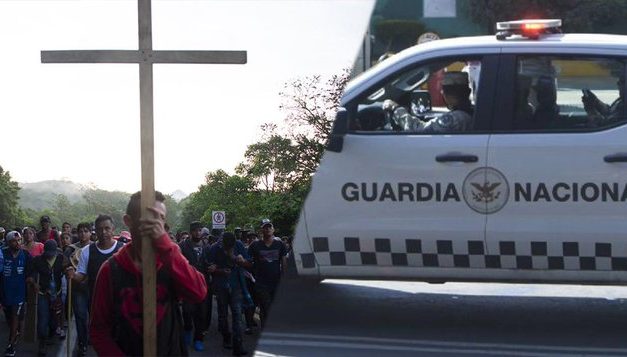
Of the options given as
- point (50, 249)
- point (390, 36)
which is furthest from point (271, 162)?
point (50, 249)

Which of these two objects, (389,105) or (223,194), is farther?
(223,194)

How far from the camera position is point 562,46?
3.01m

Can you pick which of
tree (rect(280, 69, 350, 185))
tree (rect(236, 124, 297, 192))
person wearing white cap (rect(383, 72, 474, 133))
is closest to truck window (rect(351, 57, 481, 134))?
person wearing white cap (rect(383, 72, 474, 133))

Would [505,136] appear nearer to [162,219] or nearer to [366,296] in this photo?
Result: [366,296]

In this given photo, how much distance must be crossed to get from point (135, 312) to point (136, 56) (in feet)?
2.39

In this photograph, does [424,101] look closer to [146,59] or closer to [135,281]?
[146,59]

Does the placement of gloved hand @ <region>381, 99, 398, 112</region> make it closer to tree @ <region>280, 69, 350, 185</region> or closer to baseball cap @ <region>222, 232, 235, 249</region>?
tree @ <region>280, 69, 350, 185</region>

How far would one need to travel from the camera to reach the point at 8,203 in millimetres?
16516

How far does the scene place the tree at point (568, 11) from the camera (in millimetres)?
27516

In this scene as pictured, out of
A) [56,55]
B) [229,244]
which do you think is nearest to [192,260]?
[229,244]

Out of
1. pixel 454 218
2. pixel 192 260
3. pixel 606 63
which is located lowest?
pixel 192 260

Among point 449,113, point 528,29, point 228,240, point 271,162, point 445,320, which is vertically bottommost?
point 228,240

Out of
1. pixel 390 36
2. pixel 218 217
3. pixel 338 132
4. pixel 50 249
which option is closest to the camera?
pixel 338 132

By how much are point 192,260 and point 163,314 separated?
566cm
